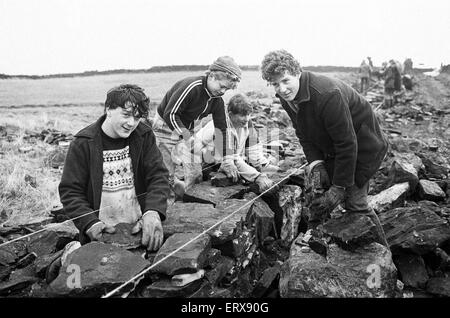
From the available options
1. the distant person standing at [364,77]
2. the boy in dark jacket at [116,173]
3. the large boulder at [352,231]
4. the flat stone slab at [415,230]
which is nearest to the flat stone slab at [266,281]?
the large boulder at [352,231]

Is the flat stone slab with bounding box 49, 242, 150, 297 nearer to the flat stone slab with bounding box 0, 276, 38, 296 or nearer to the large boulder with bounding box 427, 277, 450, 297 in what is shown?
the flat stone slab with bounding box 0, 276, 38, 296

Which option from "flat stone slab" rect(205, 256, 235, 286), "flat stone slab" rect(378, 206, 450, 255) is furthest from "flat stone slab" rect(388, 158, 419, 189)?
"flat stone slab" rect(205, 256, 235, 286)

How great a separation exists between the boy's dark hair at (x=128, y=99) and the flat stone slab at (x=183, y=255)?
109cm

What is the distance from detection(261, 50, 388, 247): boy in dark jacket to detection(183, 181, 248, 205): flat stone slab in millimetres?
985

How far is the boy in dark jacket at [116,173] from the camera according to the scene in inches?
113

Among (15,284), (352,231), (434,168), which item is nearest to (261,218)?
(352,231)

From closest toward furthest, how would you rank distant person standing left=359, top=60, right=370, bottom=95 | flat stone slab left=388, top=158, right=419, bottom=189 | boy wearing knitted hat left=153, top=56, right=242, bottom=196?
boy wearing knitted hat left=153, top=56, right=242, bottom=196 → flat stone slab left=388, top=158, right=419, bottom=189 → distant person standing left=359, top=60, right=370, bottom=95

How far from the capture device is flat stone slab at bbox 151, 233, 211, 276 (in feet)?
8.10

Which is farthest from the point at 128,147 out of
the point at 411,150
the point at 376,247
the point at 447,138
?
the point at 447,138

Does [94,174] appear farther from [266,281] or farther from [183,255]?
[266,281]

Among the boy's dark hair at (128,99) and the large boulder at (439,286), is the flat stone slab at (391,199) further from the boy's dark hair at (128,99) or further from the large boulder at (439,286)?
the boy's dark hair at (128,99)

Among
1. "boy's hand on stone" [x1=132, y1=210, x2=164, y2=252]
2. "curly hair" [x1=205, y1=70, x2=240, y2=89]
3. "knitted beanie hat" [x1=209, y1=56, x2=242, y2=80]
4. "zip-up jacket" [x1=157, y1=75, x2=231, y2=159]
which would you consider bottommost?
"boy's hand on stone" [x1=132, y1=210, x2=164, y2=252]

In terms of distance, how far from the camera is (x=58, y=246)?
428 cm

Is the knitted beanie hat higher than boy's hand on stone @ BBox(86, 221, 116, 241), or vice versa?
the knitted beanie hat
